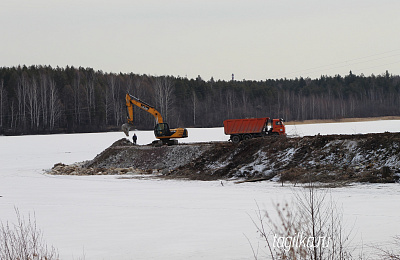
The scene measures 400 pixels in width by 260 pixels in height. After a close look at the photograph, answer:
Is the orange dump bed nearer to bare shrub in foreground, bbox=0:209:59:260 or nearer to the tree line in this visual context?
bare shrub in foreground, bbox=0:209:59:260

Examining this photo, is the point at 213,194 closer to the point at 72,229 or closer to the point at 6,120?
the point at 72,229

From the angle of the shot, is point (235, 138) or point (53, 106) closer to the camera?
point (235, 138)

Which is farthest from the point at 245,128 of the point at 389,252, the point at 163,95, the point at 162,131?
the point at 163,95

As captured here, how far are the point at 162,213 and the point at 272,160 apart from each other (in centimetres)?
1341

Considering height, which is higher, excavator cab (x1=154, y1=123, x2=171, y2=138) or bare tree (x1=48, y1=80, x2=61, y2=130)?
bare tree (x1=48, y1=80, x2=61, y2=130)

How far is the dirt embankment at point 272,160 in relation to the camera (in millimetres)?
24422

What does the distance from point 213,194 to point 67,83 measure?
285ft

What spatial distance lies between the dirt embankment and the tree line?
51.8 metres

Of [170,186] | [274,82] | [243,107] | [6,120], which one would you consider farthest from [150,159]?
[274,82]

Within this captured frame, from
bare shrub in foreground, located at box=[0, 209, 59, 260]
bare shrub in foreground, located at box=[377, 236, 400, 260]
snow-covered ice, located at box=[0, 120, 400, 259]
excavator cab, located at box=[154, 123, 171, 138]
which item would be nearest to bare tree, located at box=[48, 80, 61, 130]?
excavator cab, located at box=[154, 123, 171, 138]

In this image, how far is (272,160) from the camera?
2884 cm

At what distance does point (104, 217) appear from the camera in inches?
631

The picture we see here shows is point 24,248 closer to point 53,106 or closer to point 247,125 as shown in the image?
point 247,125

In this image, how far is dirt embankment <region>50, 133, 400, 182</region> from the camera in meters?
24.4
